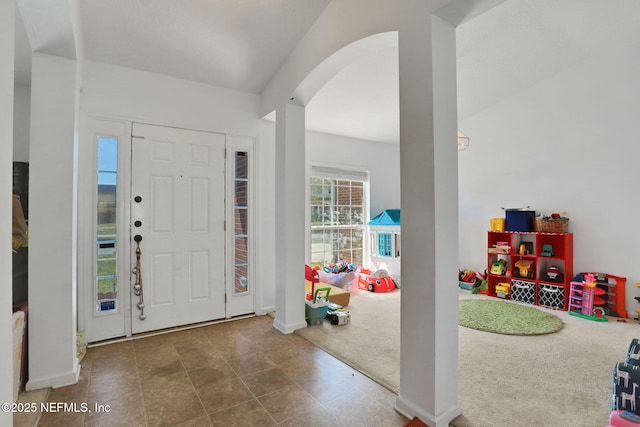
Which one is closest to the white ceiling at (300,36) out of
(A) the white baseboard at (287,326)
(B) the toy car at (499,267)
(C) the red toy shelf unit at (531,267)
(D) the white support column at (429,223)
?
(D) the white support column at (429,223)

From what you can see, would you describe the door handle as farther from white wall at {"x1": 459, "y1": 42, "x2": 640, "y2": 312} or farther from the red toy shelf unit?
white wall at {"x1": 459, "y1": 42, "x2": 640, "y2": 312}

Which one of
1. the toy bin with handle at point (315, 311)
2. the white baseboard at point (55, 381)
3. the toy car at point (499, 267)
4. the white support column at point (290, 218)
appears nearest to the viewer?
the white baseboard at point (55, 381)

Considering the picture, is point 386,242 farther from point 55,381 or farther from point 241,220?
point 55,381

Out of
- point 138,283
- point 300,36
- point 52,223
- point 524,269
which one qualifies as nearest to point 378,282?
point 524,269

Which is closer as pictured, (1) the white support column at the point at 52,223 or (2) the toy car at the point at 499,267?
(1) the white support column at the point at 52,223

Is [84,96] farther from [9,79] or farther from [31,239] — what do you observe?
[9,79]

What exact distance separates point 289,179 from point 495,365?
92.7 inches

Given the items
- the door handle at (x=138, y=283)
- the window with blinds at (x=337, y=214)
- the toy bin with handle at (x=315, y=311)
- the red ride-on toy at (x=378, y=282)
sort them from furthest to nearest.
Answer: the window with blinds at (x=337, y=214) < the red ride-on toy at (x=378, y=282) < the toy bin with handle at (x=315, y=311) < the door handle at (x=138, y=283)

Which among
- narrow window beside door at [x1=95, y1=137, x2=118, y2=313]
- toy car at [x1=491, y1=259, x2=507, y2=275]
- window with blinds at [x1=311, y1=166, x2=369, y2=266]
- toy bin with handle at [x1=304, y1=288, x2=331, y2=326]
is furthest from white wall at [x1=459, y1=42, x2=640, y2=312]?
narrow window beside door at [x1=95, y1=137, x2=118, y2=313]

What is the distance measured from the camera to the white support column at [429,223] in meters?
1.63

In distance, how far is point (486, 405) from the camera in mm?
1847

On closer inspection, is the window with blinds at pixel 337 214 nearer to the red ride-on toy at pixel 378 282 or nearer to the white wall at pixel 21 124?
the red ride-on toy at pixel 378 282

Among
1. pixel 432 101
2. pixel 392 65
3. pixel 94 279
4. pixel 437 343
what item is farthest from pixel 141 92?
pixel 437 343

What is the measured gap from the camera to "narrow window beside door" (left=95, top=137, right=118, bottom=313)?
112 inches
